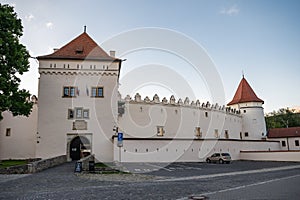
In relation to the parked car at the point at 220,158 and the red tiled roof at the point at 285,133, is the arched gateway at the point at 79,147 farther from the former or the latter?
the red tiled roof at the point at 285,133

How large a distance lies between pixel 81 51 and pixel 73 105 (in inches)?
217

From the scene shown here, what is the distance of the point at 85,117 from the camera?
81.3ft

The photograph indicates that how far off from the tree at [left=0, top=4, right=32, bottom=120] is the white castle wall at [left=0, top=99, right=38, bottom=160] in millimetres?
10687

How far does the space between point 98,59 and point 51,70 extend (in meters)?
4.55

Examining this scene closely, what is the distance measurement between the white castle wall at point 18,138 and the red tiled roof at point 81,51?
7.64m

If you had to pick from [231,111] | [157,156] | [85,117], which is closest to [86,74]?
[85,117]

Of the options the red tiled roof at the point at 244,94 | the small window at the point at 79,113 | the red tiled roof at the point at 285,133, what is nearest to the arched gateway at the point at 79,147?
the small window at the point at 79,113

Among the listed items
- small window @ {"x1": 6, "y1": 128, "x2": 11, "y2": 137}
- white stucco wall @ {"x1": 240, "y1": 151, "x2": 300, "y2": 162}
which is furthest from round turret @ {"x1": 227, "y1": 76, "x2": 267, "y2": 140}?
small window @ {"x1": 6, "y1": 128, "x2": 11, "y2": 137}

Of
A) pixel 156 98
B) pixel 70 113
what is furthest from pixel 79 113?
pixel 156 98

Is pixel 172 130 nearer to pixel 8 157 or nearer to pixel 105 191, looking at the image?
pixel 8 157

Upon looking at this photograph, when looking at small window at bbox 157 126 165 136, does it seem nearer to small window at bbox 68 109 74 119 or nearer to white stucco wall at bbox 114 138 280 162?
white stucco wall at bbox 114 138 280 162

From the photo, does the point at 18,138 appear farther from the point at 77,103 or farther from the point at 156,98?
the point at 156,98

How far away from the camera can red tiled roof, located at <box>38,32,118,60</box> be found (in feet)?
83.3

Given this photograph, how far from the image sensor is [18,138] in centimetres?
2688
